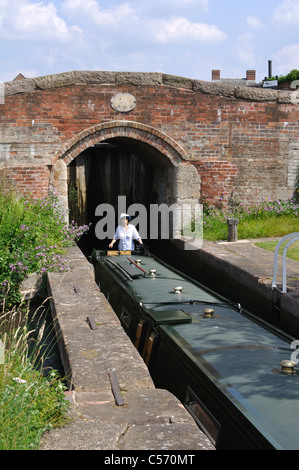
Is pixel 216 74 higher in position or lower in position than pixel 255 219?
higher

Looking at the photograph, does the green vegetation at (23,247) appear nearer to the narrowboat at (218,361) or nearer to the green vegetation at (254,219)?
the narrowboat at (218,361)

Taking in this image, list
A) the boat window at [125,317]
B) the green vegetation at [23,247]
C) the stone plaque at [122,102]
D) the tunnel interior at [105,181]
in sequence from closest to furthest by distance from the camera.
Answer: the boat window at [125,317] < the green vegetation at [23,247] < the stone plaque at [122,102] < the tunnel interior at [105,181]

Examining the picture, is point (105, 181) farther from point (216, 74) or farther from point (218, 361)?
point (216, 74)

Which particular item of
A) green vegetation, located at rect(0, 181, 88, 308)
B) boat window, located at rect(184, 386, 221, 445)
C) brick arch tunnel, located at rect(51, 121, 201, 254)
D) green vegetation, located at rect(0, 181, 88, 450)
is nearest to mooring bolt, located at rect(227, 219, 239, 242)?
brick arch tunnel, located at rect(51, 121, 201, 254)

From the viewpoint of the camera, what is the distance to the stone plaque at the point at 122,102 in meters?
10.8

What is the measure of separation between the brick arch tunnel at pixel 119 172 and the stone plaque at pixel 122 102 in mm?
290

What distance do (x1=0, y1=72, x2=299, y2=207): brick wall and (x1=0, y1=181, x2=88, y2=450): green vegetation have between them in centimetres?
100

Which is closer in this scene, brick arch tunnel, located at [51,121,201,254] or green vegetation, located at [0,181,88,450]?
green vegetation, located at [0,181,88,450]

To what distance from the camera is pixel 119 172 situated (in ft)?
→ 47.1

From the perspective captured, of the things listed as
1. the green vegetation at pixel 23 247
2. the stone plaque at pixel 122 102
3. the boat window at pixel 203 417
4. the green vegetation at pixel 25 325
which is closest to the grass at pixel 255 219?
the stone plaque at pixel 122 102

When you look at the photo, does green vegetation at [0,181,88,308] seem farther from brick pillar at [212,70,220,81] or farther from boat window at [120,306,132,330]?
brick pillar at [212,70,220,81]

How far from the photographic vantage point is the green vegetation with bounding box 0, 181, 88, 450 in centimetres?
248

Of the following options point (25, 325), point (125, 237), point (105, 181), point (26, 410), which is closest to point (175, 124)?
point (125, 237)

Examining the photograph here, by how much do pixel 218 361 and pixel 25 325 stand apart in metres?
1.42
